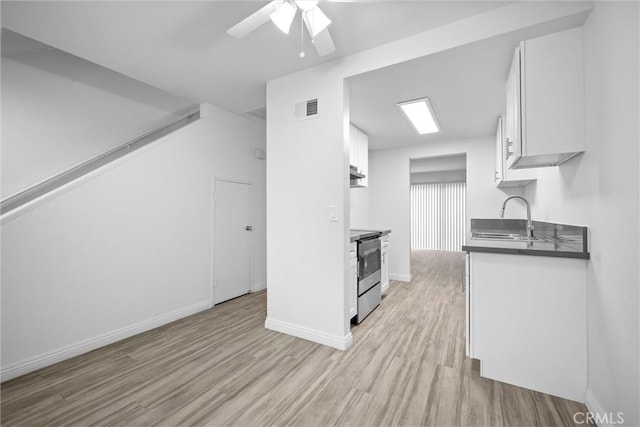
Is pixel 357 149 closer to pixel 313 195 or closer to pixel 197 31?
pixel 313 195

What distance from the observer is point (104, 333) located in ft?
8.23

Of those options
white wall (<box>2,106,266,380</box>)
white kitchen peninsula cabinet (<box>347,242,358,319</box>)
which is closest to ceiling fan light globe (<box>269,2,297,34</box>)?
white kitchen peninsula cabinet (<box>347,242,358,319</box>)

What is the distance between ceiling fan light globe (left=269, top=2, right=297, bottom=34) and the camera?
157 cm

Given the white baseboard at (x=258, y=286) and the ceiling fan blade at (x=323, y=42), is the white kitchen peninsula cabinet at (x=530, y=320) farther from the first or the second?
the white baseboard at (x=258, y=286)

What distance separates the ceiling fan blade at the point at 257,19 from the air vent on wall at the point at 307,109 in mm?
945

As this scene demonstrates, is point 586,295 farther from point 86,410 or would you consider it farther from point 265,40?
point 86,410

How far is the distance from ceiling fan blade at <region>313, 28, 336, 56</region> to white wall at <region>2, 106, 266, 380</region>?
2.12 metres

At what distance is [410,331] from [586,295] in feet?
4.91

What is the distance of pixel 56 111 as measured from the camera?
2873 mm

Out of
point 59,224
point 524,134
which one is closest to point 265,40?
point 524,134

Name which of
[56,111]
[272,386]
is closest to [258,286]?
[272,386]

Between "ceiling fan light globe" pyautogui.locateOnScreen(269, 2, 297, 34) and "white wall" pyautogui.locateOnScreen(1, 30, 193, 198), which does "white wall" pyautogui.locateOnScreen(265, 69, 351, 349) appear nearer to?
"ceiling fan light globe" pyautogui.locateOnScreen(269, 2, 297, 34)

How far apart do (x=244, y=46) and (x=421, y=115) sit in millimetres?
2379

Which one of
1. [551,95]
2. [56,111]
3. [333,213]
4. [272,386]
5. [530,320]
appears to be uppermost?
[56,111]
